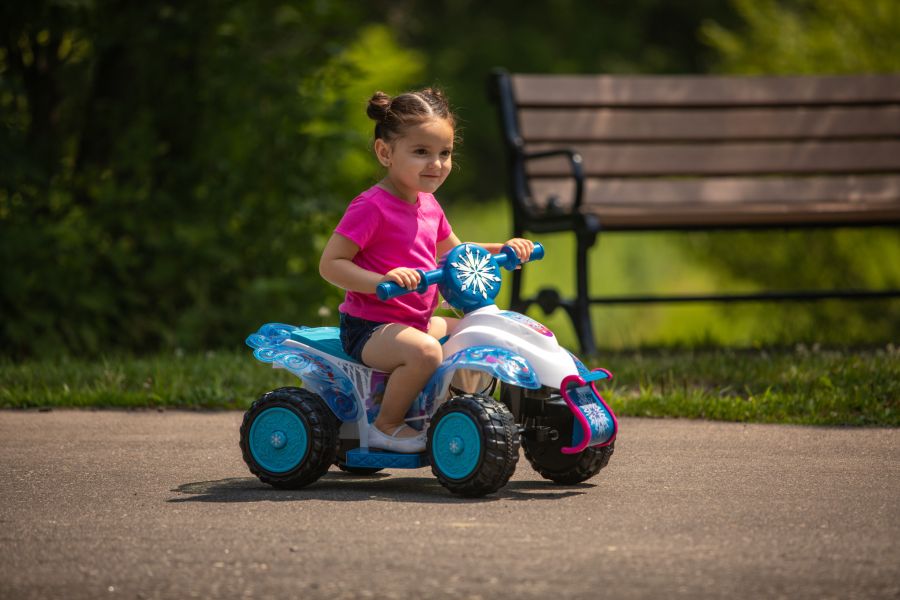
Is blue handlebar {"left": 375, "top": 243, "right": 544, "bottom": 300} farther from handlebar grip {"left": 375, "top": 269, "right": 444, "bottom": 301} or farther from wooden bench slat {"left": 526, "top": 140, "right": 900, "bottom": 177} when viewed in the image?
wooden bench slat {"left": 526, "top": 140, "right": 900, "bottom": 177}

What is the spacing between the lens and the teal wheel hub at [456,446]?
12.0 ft

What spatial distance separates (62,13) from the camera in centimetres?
781

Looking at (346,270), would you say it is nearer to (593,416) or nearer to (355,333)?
(355,333)

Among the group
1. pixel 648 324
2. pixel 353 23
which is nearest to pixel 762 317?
pixel 648 324

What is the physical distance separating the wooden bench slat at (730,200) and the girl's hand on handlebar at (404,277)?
327 cm

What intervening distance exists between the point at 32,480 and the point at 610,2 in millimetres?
20959

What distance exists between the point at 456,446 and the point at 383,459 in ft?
1.07

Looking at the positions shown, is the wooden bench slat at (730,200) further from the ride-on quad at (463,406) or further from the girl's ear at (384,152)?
the ride-on quad at (463,406)

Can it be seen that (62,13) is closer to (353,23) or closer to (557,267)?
(353,23)

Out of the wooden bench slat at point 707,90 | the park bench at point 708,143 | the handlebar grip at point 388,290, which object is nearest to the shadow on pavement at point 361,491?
the handlebar grip at point 388,290

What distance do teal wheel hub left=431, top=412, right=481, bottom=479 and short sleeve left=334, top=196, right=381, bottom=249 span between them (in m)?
0.60

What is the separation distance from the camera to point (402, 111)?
4074 mm

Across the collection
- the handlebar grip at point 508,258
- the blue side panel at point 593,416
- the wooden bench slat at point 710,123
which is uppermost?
the wooden bench slat at point 710,123

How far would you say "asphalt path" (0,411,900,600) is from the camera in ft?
9.04
